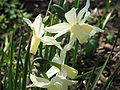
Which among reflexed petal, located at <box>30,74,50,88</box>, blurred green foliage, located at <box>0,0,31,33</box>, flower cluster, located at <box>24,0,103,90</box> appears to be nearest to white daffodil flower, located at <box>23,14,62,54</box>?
flower cluster, located at <box>24,0,103,90</box>

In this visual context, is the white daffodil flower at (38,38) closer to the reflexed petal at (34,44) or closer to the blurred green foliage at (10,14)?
the reflexed petal at (34,44)

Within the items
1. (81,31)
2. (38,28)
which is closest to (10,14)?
(38,28)

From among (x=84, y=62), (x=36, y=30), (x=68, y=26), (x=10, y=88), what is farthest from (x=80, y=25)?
(x=84, y=62)

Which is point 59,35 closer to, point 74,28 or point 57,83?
point 74,28

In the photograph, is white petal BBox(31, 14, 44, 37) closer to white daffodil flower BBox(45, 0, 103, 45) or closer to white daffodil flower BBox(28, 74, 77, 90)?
white daffodil flower BBox(45, 0, 103, 45)

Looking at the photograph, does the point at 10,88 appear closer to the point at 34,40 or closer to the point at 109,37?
the point at 34,40

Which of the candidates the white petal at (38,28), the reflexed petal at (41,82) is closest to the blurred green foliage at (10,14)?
the white petal at (38,28)

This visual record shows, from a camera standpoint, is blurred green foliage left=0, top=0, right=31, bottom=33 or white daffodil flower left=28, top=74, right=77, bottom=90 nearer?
white daffodil flower left=28, top=74, right=77, bottom=90

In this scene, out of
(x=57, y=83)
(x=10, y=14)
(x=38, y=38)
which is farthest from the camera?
(x=10, y=14)
